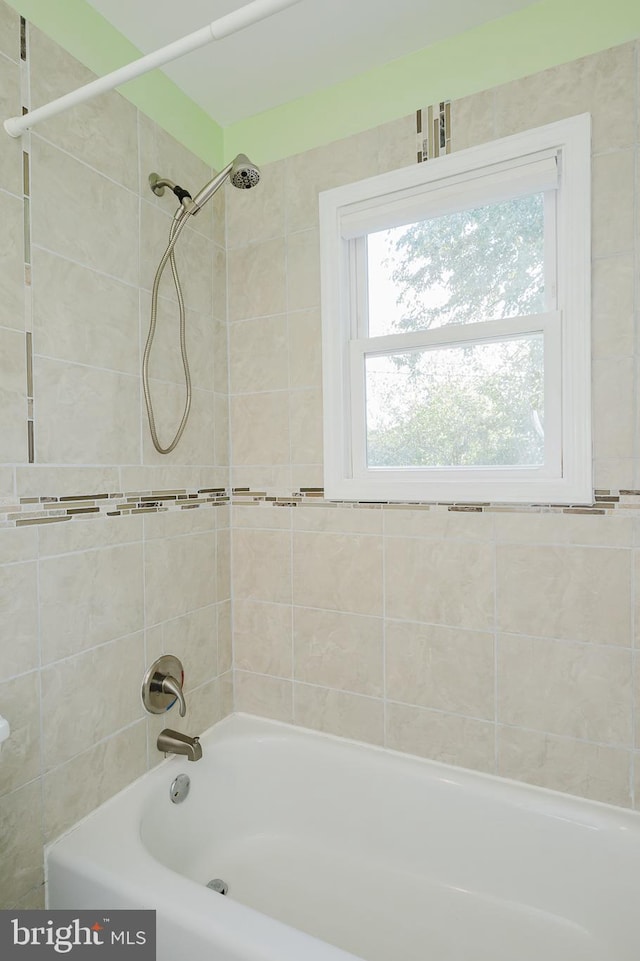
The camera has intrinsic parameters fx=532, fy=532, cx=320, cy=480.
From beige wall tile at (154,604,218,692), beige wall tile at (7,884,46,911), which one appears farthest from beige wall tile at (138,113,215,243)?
beige wall tile at (7,884,46,911)

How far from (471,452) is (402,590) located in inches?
18.9

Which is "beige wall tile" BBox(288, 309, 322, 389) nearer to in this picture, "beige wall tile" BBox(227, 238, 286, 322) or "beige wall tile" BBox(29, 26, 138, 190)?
"beige wall tile" BBox(227, 238, 286, 322)

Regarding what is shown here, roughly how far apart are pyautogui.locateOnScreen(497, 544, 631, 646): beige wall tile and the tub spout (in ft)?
3.21

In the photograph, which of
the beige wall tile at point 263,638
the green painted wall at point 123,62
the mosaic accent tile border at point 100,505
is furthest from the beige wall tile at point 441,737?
the green painted wall at point 123,62

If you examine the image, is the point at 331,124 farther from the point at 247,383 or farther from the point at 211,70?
the point at 247,383

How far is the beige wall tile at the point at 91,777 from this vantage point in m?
1.31

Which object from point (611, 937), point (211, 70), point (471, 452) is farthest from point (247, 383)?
point (611, 937)

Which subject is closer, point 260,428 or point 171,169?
point 171,169

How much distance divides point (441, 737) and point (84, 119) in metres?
2.01

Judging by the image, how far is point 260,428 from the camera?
6.21ft

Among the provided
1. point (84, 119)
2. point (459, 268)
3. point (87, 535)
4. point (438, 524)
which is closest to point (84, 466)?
point (87, 535)

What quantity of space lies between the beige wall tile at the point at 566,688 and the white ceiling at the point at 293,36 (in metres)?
1.75

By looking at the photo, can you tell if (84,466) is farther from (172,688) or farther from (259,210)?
(259,210)

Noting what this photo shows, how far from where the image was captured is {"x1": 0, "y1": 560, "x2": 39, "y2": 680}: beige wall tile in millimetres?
1201
